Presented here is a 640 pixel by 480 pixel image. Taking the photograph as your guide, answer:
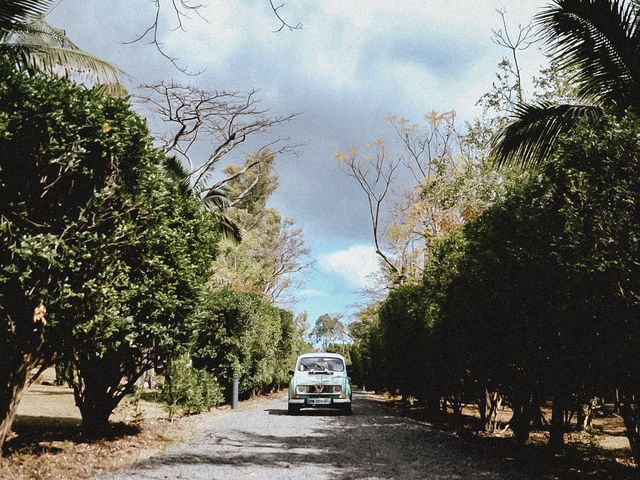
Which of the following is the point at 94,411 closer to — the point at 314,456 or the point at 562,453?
the point at 314,456

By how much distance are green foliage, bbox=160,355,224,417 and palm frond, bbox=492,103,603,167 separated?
8.27 meters

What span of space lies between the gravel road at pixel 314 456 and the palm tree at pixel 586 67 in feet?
18.7

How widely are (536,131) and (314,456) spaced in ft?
23.0

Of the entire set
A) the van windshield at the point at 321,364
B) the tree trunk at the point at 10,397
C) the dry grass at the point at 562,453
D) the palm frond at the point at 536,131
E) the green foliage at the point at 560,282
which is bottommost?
the dry grass at the point at 562,453

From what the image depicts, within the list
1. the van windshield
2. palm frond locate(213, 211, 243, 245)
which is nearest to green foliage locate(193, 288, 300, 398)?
the van windshield

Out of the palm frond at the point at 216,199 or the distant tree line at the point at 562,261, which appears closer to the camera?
the distant tree line at the point at 562,261

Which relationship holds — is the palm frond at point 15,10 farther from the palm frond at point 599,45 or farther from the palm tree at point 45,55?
the palm frond at point 599,45

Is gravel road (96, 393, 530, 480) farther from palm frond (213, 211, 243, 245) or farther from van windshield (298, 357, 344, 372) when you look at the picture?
palm frond (213, 211, 243, 245)

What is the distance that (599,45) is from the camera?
29.5ft

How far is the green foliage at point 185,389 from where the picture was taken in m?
12.4

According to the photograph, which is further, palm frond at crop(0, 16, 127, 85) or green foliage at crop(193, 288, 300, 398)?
green foliage at crop(193, 288, 300, 398)

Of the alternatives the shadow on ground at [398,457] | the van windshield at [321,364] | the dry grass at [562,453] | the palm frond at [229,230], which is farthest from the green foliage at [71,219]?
the palm frond at [229,230]

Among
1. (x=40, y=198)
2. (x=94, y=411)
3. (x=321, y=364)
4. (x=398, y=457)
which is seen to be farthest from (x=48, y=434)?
(x=321, y=364)

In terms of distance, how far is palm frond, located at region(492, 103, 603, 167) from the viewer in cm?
936
